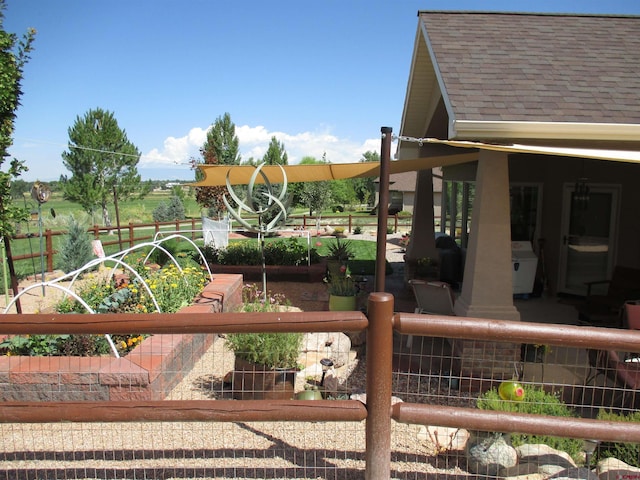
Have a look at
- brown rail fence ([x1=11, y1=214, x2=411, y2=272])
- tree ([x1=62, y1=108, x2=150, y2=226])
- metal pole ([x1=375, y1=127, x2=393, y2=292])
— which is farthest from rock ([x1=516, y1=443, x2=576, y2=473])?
tree ([x1=62, y1=108, x2=150, y2=226])

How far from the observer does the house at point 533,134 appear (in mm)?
4637

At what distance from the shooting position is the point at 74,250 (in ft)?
37.5

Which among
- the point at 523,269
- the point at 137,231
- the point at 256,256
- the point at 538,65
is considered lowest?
the point at 137,231

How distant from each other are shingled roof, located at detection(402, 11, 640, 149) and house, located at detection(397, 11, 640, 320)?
2 cm

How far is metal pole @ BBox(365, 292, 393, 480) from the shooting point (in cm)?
243

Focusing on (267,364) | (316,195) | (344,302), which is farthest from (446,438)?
(316,195)

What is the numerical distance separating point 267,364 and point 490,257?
2.60 metres

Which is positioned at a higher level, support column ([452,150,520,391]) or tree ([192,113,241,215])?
tree ([192,113,241,215])

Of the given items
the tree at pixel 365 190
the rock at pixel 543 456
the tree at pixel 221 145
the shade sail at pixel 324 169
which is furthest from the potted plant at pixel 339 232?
the tree at pixel 365 190

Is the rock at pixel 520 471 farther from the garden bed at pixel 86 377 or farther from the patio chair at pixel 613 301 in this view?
the patio chair at pixel 613 301

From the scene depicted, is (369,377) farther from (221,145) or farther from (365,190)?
(365,190)

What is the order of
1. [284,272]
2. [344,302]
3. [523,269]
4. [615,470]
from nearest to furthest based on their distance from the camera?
[615,470]
[344,302]
[523,269]
[284,272]

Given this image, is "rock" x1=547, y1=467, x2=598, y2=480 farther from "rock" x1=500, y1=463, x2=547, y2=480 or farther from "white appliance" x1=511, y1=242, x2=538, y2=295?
"white appliance" x1=511, y1=242, x2=538, y2=295

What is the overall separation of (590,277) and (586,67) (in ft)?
12.3
